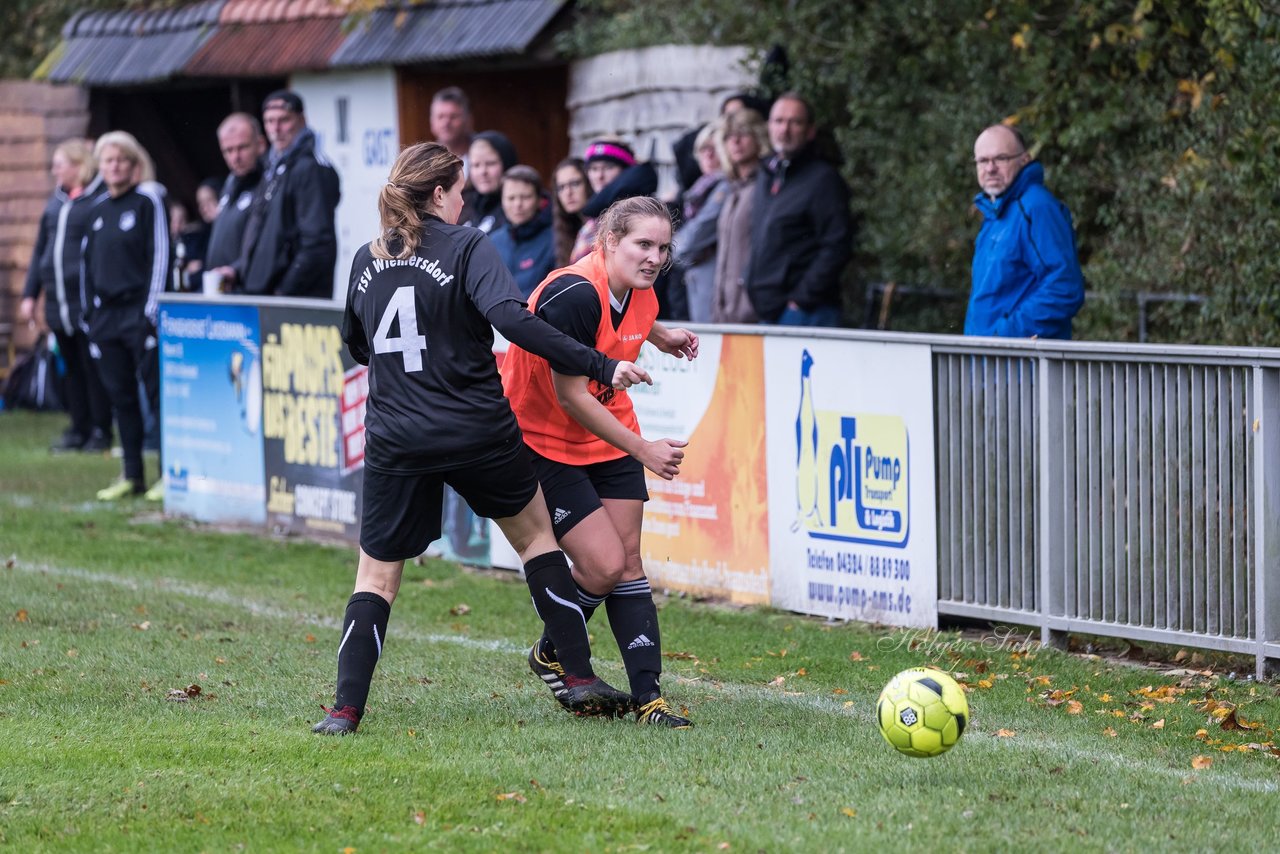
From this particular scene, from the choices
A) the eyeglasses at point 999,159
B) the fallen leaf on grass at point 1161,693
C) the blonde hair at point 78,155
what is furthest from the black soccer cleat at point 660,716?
the blonde hair at point 78,155

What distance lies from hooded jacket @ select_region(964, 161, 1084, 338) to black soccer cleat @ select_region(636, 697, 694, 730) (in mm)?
3182

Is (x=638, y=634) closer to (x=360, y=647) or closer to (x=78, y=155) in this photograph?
(x=360, y=647)

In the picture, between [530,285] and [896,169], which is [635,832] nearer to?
[530,285]

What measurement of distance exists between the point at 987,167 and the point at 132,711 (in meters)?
4.79

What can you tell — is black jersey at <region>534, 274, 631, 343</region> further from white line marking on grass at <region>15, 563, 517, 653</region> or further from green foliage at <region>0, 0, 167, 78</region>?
green foliage at <region>0, 0, 167, 78</region>

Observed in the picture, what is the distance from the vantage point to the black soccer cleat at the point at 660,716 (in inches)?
248

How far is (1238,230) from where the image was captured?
10.6 m

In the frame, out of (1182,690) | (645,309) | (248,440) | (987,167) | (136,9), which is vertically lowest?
(1182,690)

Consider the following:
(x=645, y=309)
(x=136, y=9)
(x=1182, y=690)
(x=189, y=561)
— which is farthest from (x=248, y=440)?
(x=136, y=9)

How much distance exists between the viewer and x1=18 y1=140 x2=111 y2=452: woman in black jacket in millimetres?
14953

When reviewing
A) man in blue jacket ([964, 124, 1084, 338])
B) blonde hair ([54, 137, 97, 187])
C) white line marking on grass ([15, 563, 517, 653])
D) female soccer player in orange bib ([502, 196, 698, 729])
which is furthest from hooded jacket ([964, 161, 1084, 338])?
blonde hair ([54, 137, 97, 187])

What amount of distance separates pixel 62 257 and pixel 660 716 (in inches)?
402

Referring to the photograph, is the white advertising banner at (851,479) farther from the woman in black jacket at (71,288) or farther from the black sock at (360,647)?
the woman in black jacket at (71,288)

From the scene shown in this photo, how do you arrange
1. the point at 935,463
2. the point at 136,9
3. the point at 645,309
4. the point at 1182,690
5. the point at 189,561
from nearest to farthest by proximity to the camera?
the point at 645,309 → the point at 1182,690 → the point at 935,463 → the point at 189,561 → the point at 136,9
